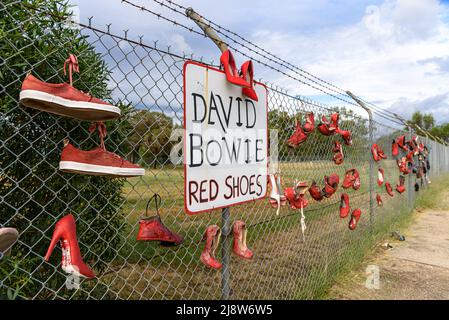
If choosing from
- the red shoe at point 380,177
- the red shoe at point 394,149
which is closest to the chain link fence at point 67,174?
the red shoe at point 380,177

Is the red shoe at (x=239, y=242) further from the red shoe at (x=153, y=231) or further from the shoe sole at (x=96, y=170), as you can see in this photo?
the shoe sole at (x=96, y=170)

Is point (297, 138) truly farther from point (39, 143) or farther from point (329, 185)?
point (39, 143)

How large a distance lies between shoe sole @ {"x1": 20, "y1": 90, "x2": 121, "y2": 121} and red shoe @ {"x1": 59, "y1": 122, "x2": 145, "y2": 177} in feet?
0.42

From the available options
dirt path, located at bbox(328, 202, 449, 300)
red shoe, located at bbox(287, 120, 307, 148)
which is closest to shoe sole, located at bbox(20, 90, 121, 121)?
red shoe, located at bbox(287, 120, 307, 148)

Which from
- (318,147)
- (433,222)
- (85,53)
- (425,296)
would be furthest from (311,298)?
(433,222)

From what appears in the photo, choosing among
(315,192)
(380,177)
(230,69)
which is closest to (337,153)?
(315,192)

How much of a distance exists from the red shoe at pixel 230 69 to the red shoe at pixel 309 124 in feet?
3.80

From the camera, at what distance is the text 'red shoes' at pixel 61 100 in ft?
3.76

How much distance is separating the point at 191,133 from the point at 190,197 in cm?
31

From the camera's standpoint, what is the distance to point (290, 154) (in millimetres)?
3105

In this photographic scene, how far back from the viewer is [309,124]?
309 centimetres

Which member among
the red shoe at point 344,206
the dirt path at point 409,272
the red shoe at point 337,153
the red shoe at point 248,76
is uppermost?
the red shoe at point 248,76

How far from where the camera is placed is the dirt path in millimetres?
3412
